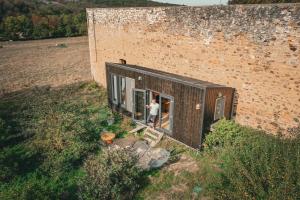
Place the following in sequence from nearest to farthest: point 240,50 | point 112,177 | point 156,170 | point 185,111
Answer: point 112,177, point 156,170, point 185,111, point 240,50

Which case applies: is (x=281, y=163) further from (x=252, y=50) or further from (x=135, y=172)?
(x=252, y=50)

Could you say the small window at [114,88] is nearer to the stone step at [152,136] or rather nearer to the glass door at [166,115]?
the glass door at [166,115]

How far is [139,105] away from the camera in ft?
45.6

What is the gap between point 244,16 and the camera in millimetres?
11102

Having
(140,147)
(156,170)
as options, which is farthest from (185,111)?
(156,170)

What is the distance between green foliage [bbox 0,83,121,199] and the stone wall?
18.2ft

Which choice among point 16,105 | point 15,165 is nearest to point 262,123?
point 15,165

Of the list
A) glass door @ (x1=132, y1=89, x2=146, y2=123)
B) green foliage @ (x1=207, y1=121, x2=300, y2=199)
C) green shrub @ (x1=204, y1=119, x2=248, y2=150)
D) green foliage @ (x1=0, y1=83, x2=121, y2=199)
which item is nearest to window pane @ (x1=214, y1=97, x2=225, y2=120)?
green shrub @ (x1=204, y1=119, x2=248, y2=150)

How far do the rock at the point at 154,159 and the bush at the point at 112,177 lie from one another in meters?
0.73

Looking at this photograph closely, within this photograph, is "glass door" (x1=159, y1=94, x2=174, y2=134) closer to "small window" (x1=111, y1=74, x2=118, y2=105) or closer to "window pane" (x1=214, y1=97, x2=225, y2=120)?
"window pane" (x1=214, y1=97, x2=225, y2=120)

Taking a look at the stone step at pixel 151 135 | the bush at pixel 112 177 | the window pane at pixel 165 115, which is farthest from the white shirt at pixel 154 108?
the bush at pixel 112 177

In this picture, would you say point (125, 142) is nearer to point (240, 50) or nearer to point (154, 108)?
point (154, 108)

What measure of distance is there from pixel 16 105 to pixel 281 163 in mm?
16634

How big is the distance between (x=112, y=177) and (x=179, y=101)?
4678 millimetres
